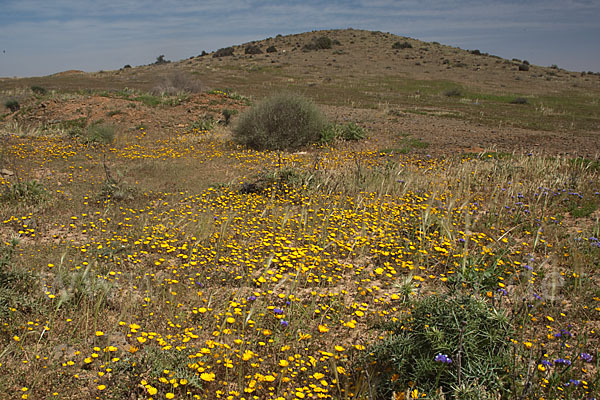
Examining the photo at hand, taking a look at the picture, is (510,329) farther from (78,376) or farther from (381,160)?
(381,160)

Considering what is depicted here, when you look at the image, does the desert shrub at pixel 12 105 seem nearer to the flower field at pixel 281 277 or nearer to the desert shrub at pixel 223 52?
the flower field at pixel 281 277

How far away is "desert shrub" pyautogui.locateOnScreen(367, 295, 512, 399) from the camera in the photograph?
228 centimetres

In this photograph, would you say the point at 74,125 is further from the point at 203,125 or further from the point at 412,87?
the point at 412,87

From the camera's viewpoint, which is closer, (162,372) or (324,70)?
(162,372)

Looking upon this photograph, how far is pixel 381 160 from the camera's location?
8.73 metres

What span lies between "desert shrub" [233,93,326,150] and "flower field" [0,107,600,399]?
8.48 feet

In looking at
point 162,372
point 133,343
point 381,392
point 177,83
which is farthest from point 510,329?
point 177,83

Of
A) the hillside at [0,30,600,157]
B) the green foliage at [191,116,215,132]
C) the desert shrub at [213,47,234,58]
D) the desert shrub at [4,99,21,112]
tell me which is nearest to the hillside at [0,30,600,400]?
the green foliage at [191,116,215,132]

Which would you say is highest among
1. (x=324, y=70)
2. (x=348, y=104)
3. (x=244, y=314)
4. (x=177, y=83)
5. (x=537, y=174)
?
(x=324, y=70)

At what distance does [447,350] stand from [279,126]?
8.79 meters

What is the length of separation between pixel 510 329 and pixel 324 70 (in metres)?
41.6

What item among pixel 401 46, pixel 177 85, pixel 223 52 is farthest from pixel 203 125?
pixel 401 46

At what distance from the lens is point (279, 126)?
34.6ft

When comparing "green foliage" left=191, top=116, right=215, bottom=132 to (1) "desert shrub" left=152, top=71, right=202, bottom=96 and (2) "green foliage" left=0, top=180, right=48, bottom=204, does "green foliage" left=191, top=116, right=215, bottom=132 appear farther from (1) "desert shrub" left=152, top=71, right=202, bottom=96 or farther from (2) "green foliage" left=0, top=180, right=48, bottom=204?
(1) "desert shrub" left=152, top=71, right=202, bottom=96
